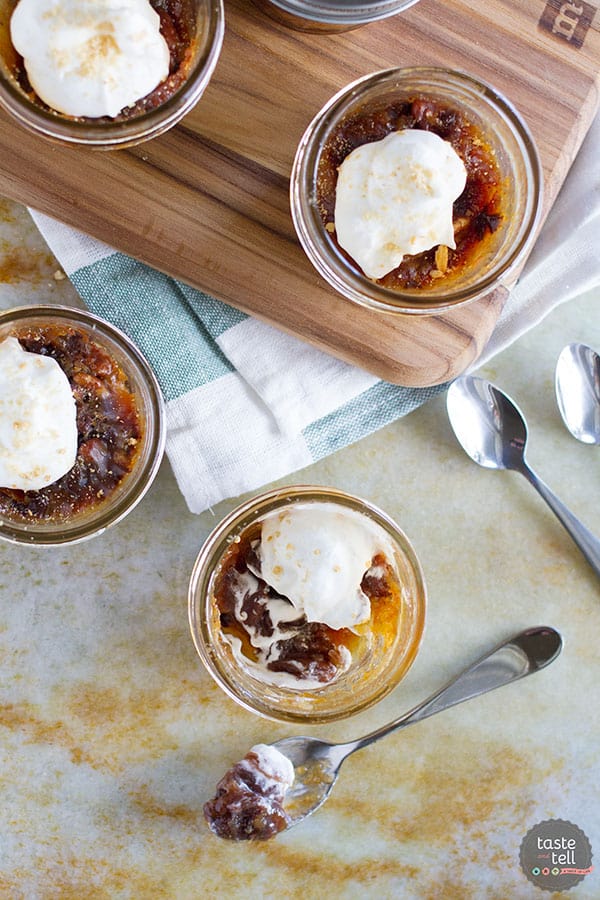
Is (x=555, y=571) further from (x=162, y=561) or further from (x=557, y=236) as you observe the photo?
(x=162, y=561)

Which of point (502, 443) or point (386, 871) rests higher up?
point (502, 443)

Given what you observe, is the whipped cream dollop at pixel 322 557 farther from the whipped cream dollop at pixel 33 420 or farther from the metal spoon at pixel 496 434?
the whipped cream dollop at pixel 33 420

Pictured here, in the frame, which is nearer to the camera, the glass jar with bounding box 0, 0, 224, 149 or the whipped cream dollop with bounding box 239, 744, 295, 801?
the glass jar with bounding box 0, 0, 224, 149

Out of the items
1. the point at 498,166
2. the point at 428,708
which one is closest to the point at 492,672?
the point at 428,708

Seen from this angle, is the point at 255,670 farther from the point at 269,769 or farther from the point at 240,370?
the point at 240,370

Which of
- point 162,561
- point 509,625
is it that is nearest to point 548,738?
point 509,625

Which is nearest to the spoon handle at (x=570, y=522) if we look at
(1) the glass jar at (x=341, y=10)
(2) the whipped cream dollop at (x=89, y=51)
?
(1) the glass jar at (x=341, y=10)

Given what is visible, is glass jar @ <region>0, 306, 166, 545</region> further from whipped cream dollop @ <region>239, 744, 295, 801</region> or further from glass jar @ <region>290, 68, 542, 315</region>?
whipped cream dollop @ <region>239, 744, 295, 801</region>

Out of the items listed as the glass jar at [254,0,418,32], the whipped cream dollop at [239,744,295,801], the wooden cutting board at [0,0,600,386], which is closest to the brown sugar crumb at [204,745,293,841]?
the whipped cream dollop at [239,744,295,801]
